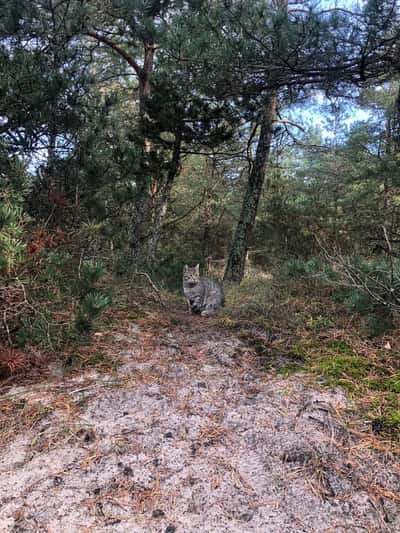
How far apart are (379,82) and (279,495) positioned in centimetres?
394

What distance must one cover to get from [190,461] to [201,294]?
2.79 m

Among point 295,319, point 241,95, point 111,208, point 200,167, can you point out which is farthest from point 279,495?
point 200,167

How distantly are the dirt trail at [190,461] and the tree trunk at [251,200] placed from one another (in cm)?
410

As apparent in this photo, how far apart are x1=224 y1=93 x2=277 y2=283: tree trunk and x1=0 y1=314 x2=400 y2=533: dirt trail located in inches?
161

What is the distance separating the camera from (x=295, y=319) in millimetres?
3242

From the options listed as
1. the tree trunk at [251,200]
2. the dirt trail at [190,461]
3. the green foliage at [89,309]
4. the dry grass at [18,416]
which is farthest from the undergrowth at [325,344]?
the tree trunk at [251,200]

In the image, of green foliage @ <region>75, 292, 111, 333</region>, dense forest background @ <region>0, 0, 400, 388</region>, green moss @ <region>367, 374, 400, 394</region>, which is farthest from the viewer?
dense forest background @ <region>0, 0, 400, 388</region>

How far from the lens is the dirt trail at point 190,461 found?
1.32m

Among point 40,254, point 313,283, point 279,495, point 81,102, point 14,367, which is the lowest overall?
point 279,495

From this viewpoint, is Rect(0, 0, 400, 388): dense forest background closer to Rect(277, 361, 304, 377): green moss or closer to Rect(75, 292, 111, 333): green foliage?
Rect(75, 292, 111, 333): green foliage

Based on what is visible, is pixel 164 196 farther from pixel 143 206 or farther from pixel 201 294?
pixel 201 294

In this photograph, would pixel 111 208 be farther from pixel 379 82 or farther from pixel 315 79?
pixel 379 82

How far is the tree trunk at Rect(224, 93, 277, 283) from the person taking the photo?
6254 millimetres

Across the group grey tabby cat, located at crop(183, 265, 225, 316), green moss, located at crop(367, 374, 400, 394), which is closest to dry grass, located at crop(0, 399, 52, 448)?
green moss, located at crop(367, 374, 400, 394)
